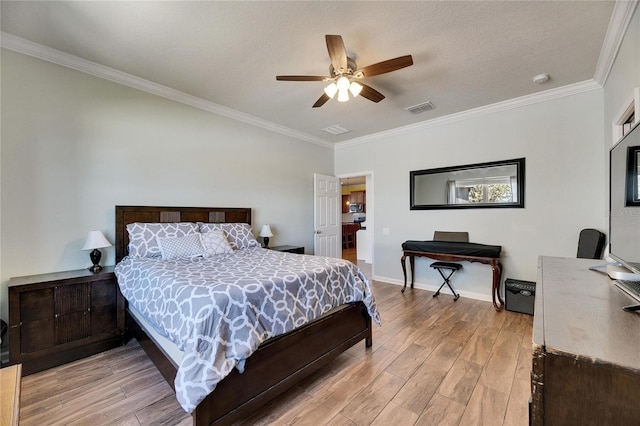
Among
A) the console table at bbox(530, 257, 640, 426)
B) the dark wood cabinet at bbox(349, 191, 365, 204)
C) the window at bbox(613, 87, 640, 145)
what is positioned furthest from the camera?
the dark wood cabinet at bbox(349, 191, 365, 204)

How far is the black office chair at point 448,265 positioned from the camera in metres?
3.96

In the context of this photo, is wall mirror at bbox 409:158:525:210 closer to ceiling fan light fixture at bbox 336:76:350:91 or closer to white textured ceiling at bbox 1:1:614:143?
white textured ceiling at bbox 1:1:614:143

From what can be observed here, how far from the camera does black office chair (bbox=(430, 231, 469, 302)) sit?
396 centimetres

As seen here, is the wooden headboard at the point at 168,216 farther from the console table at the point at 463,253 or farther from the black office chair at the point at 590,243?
the black office chair at the point at 590,243

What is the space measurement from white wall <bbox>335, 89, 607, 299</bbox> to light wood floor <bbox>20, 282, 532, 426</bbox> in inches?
51.1

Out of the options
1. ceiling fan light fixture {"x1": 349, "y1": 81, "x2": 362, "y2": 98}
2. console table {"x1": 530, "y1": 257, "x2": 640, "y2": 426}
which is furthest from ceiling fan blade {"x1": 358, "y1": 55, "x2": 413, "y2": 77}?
console table {"x1": 530, "y1": 257, "x2": 640, "y2": 426}

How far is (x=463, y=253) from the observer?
3.71 meters

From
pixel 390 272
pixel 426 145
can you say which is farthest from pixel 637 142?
pixel 390 272

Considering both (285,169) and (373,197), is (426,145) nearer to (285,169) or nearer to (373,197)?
(373,197)

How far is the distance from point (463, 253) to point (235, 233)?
10.4ft

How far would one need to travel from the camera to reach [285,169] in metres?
4.84

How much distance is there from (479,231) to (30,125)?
539cm

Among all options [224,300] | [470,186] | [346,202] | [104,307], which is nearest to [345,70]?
[224,300]

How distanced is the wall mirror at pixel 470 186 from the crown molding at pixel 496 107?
2.40 ft
